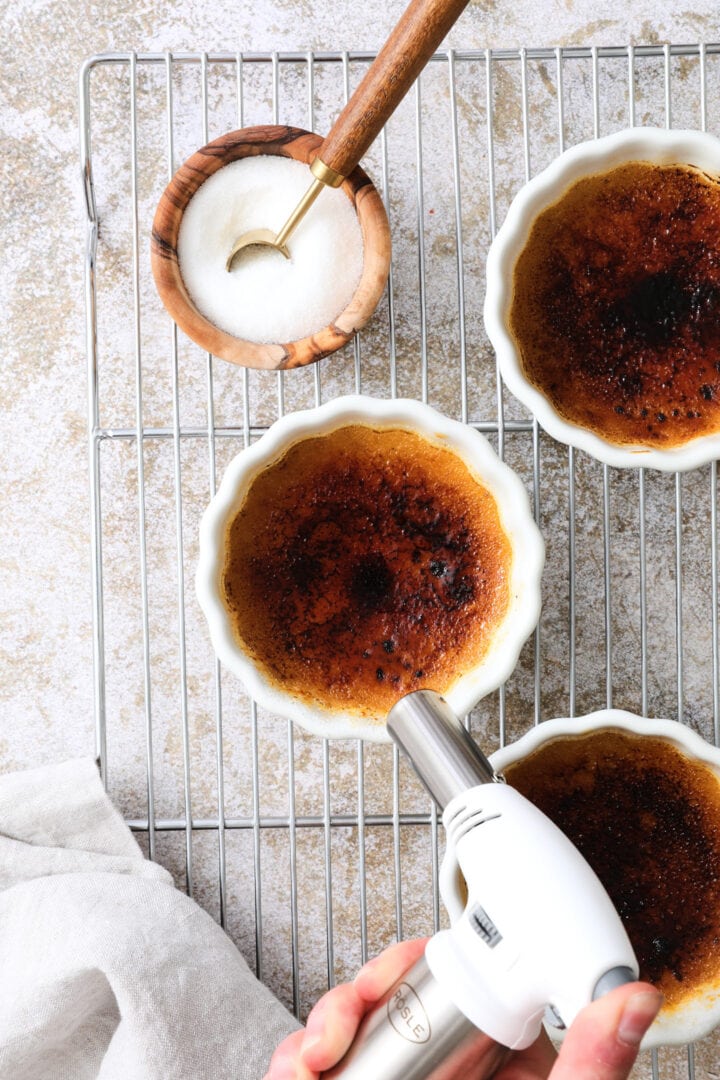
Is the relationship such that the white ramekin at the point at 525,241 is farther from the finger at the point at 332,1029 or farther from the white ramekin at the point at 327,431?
the finger at the point at 332,1029

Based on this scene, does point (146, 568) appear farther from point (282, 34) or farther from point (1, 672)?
point (282, 34)

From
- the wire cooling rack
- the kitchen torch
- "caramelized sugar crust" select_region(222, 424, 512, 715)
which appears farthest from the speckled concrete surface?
the kitchen torch

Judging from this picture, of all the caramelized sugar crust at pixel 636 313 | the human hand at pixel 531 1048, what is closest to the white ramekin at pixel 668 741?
the human hand at pixel 531 1048

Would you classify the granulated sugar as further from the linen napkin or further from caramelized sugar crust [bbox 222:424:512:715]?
the linen napkin

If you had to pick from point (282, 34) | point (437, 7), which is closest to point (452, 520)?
point (437, 7)

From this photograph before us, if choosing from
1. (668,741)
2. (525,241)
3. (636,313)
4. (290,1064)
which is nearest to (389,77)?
(525,241)

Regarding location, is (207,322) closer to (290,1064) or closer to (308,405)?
(308,405)
